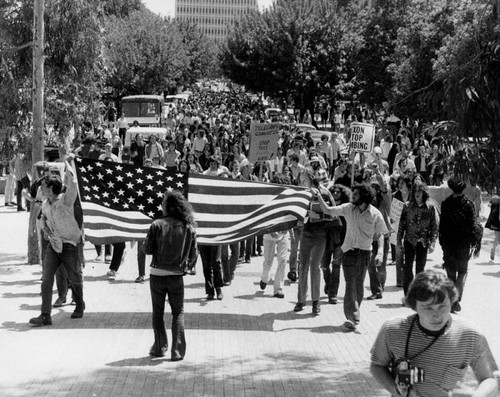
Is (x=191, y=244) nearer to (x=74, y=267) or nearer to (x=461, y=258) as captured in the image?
(x=74, y=267)

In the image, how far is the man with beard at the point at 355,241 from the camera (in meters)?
11.5

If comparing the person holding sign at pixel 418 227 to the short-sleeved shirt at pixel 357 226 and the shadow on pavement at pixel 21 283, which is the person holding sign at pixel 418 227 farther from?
the shadow on pavement at pixel 21 283

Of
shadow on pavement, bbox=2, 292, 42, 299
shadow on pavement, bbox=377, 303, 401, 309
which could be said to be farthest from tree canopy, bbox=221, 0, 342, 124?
shadow on pavement, bbox=2, 292, 42, 299

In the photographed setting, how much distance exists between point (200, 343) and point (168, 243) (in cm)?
146

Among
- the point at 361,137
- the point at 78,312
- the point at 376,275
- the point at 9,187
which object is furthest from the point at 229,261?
the point at 9,187

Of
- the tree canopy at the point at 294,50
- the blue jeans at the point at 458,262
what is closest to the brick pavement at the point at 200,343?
the blue jeans at the point at 458,262

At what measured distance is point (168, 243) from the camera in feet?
32.2

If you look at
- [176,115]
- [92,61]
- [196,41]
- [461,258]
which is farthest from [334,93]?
[196,41]

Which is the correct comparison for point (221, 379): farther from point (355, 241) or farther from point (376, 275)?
point (376, 275)

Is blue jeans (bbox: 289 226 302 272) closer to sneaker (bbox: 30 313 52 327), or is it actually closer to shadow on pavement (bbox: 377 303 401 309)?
shadow on pavement (bbox: 377 303 401 309)

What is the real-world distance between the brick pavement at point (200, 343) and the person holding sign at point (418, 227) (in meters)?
0.68

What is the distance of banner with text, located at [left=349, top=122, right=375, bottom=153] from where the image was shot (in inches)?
902

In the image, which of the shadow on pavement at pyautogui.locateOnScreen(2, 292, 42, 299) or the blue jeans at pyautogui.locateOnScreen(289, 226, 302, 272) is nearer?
the shadow on pavement at pyautogui.locateOnScreen(2, 292, 42, 299)

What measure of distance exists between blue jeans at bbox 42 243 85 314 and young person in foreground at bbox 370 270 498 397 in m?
6.49
